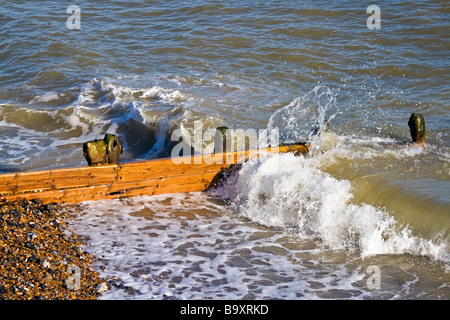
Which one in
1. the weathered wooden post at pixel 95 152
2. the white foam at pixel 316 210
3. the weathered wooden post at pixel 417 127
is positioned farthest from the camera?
the weathered wooden post at pixel 417 127

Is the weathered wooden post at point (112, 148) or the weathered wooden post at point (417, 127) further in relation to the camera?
the weathered wooden post at point (417, 127)

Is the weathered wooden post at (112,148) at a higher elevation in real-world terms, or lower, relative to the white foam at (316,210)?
higher

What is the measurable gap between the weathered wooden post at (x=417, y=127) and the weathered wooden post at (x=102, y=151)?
3978mm

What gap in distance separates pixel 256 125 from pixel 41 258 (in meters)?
5.05

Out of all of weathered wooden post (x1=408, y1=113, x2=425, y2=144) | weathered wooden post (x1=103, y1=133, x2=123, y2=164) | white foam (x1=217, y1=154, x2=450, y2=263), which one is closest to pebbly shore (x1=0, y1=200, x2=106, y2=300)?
weathered wooden post (x1=103, y1=133, x2=123, y2=164)

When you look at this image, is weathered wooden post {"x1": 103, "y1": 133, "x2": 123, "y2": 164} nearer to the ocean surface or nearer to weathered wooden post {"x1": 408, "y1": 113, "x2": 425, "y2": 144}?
the ocean surface

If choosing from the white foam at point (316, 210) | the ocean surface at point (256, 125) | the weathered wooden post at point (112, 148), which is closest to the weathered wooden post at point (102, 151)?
the weathered wooden post at point (112, 148)

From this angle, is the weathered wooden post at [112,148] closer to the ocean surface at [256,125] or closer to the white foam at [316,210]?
the ocean surface at [256,125]

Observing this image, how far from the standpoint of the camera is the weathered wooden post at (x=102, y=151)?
789 cm

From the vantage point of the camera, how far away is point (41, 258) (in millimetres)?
6348

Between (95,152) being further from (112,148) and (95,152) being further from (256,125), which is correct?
(256,125)

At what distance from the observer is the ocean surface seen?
6789mm

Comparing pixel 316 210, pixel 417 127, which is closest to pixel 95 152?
pixel 316 210

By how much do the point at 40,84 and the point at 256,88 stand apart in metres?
4.48
